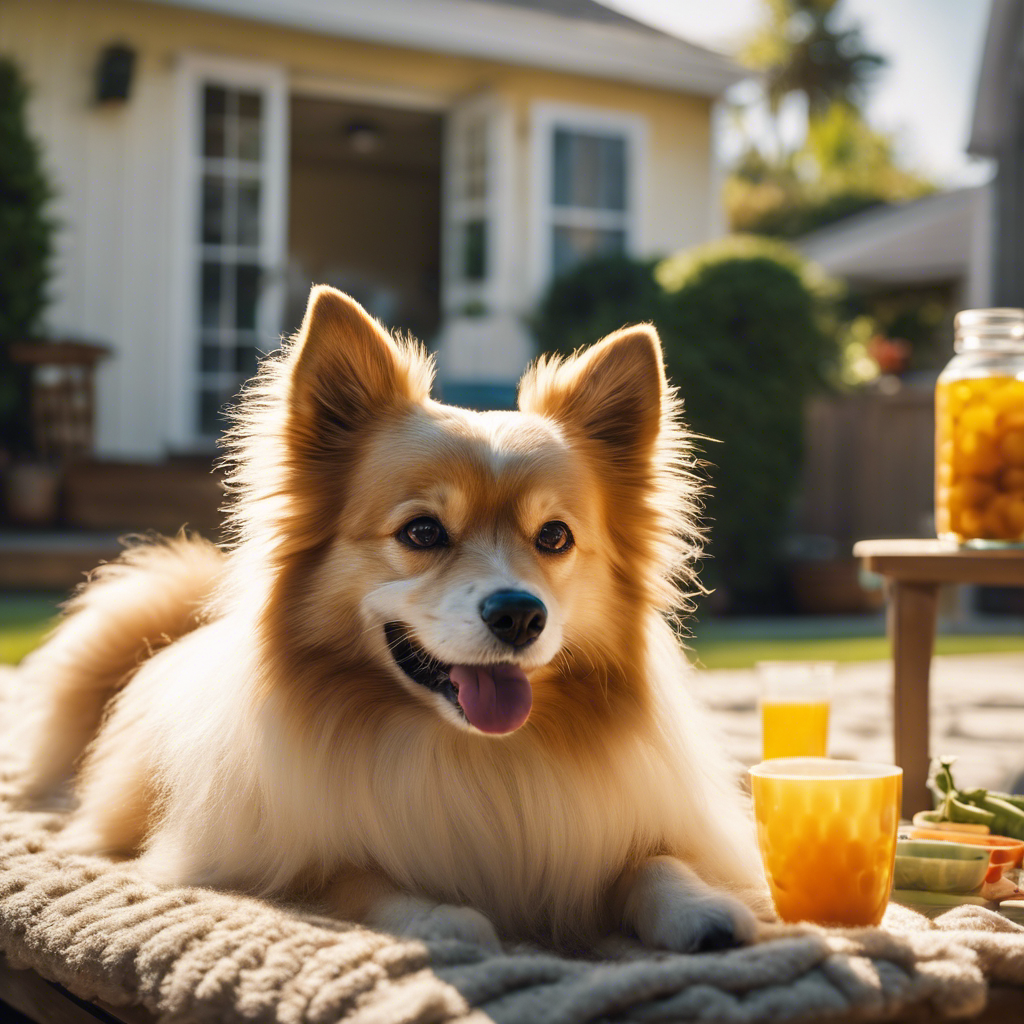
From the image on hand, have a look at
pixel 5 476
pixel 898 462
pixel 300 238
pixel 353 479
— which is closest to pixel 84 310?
pixel 5 476

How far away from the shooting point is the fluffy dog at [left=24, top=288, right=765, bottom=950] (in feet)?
6.59

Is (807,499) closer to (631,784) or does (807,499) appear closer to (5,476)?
(5,476)

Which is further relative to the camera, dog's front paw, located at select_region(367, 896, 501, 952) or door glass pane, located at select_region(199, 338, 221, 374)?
door glass pane, located at select_region(199, 338, 221, 374)

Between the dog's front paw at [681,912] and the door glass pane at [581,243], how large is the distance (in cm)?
957

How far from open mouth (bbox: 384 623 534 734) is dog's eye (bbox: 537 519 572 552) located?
0.28m

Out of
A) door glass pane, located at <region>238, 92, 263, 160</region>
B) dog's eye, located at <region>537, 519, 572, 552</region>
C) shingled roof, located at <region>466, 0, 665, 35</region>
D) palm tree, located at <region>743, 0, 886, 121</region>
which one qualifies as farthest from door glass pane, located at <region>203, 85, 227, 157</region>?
palm tree, located at <region>743, 0, 886, 121</region>

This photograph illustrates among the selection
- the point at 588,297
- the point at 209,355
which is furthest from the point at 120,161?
the point at 588,297

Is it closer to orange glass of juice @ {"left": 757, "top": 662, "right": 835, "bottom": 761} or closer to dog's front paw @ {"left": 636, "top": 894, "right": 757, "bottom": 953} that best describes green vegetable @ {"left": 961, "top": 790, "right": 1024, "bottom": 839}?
orange glass of juice @ {"left": 757, "top": 662, "right": 835, "bottom": 761}

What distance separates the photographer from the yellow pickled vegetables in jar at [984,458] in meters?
2.62

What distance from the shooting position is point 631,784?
213 cm

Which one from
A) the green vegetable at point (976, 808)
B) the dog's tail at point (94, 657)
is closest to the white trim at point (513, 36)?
the dog's tail at point (94, 657)

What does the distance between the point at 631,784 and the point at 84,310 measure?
855cm

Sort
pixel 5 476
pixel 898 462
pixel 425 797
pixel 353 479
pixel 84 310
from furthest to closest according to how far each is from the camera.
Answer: pixel 898 462, pixel 84 310, pixel 5 476, pixel 353 479, pixel 425 797

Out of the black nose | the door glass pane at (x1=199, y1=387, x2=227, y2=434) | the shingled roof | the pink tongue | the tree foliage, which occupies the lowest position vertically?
the pink tongue
